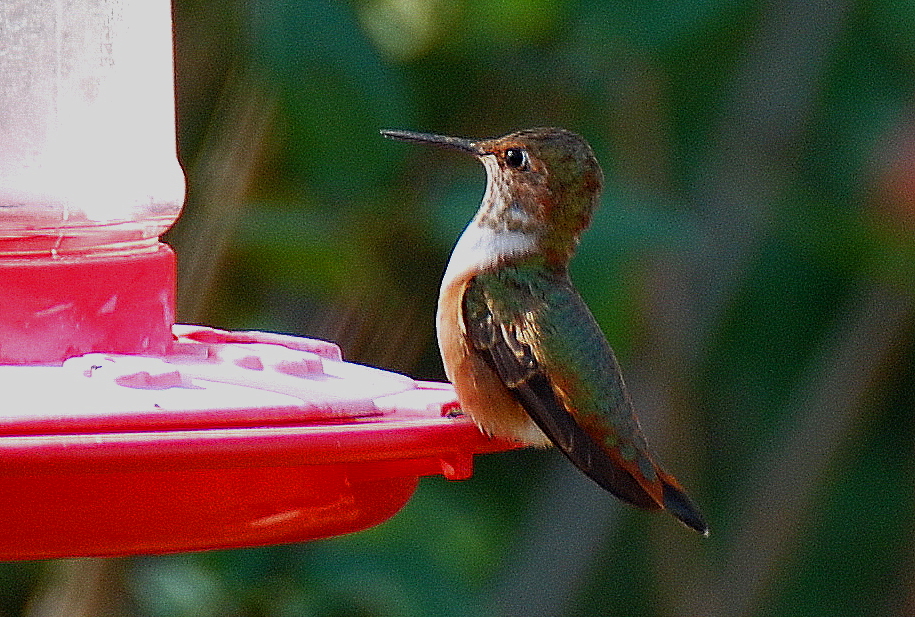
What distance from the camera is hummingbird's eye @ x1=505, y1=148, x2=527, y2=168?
4.00 metres

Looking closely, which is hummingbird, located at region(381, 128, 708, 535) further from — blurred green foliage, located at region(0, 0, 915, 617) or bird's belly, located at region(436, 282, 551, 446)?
blurred green foliage, located at region(0, 0, 915, 617)

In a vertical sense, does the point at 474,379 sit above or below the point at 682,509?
above

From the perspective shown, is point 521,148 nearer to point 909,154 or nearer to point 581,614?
point 909,154

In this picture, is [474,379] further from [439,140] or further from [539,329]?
[439,140]

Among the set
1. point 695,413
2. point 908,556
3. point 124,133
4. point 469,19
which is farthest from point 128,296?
point 908,556

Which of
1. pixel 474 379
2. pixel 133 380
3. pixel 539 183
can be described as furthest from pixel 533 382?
pixel 133 380

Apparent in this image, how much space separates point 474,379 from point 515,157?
0.80m

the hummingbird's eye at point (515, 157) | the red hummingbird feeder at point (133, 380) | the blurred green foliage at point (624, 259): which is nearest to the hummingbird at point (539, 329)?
the hummingbird's eye at point (515, 157)

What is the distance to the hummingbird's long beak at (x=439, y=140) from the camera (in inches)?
138

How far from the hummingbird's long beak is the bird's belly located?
1.02 ft

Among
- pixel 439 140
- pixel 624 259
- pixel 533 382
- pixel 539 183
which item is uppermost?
pixel 439 140

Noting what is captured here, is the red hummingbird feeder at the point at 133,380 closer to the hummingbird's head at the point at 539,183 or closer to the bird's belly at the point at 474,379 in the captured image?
the bird's belly at the point at 474,379

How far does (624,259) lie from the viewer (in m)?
4.79

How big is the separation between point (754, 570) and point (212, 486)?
4.22m
